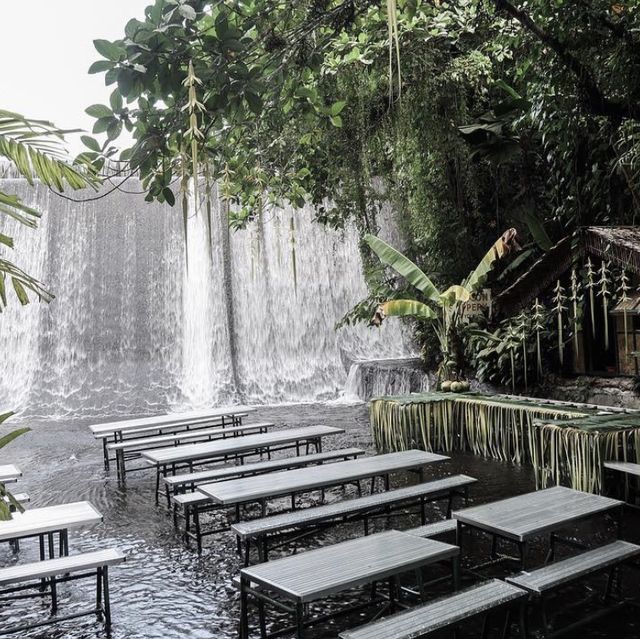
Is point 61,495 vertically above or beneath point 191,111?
beneath

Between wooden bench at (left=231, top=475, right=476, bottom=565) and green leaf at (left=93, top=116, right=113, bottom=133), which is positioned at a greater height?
green leaf at (left=93, top=116, right=113, bottom=133)

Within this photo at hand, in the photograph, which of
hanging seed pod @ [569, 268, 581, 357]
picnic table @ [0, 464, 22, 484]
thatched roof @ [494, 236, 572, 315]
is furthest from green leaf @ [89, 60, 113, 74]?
thatched roof @ [494, 236, 572, 315]

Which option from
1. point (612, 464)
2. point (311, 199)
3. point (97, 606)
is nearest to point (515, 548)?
point (612, 464)

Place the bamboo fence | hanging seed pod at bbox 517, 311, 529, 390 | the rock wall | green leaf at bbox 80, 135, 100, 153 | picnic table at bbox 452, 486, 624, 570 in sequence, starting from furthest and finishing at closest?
hanging seed pod at bbox 517, 311, 529, 390
the rock wall
the bamboo fence
picnic table at bbox 452, 486, 624, 570
green leaf at bbox 80, 135, 100, 153

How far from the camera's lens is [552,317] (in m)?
11.3

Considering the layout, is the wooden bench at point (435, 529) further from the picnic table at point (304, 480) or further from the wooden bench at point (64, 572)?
the wooden bench at point (64, 572)

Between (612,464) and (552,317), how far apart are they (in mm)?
5286

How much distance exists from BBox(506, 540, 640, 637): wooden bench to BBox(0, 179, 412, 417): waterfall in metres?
13.2

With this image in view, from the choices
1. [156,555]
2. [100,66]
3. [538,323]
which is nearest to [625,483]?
[538,323]

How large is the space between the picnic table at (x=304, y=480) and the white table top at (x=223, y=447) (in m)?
1.35

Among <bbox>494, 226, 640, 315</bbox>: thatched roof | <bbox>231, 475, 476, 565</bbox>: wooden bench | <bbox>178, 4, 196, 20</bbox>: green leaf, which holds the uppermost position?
<bbox>178, 4, 196, 20</bbox>: green leaf

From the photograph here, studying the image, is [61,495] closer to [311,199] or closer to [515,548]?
[515,548]

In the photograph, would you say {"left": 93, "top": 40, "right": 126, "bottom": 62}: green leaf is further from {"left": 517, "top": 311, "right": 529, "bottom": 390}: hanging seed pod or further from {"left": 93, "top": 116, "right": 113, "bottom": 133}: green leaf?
{"left": 517, "top": 311, "right": 529, "bottom": 390}: hanging seed pod

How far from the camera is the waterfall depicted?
60.3 ft
